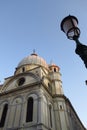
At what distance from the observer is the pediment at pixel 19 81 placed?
67.1 feet

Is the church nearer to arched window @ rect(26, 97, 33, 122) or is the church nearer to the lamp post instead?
arched window @ rect(26, 97, 33, 122)

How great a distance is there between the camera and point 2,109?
61.3 feet

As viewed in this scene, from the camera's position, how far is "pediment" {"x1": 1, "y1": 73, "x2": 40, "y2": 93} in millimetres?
20453

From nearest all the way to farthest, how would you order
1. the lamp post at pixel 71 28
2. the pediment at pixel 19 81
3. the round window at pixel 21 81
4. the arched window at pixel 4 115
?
the lamp post at pixel 71 28
the arched window at pixel 4 115
the pediment at pixel 19 81
the round window at pixel 21 81

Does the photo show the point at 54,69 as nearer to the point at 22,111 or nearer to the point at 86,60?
the point at 22,111

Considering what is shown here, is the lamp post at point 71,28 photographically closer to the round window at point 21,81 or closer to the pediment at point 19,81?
the pediment at point 19,81

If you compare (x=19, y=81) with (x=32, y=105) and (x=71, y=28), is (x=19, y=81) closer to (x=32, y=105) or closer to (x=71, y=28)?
(x=32, y=105)

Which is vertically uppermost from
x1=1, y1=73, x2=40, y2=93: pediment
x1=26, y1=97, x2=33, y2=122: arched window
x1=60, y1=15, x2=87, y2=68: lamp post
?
x1=1, y1=73, x2=40, y2=93: pediment

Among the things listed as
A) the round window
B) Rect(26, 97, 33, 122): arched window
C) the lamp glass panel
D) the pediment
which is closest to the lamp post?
the lamp glass panel

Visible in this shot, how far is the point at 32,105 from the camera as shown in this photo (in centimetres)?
1716

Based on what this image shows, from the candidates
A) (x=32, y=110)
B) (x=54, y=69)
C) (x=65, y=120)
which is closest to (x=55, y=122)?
(x=65, y=120)

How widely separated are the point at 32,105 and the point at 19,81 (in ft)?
19.4

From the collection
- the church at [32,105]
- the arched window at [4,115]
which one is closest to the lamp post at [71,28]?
the church at [32,105]

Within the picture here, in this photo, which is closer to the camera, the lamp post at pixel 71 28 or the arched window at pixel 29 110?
the lamp post at pixel 71 28
